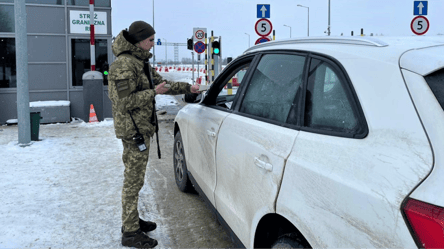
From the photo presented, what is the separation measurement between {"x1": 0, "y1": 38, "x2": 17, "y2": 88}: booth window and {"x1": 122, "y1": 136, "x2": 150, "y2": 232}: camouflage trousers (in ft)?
28.6

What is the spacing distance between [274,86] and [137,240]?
180cm

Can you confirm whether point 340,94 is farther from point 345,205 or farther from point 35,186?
point 35,186

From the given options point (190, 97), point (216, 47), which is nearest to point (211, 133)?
point (190, 97)

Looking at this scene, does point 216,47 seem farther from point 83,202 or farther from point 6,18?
point 83,202

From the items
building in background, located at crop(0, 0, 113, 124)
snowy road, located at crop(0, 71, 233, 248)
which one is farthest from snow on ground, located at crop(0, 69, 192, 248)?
building in background, located at crop(0, 0, 113, 124)

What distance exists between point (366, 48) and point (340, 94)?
248 mm

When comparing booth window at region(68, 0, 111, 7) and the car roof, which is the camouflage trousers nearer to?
the car roof

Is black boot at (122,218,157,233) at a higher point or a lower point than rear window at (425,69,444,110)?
lower

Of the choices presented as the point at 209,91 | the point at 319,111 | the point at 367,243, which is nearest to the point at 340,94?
the point at 319,111

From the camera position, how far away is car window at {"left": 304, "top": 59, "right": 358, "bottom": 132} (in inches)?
70.6

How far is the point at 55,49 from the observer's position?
1079 centimetres

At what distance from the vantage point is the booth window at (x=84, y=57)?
36.4ft

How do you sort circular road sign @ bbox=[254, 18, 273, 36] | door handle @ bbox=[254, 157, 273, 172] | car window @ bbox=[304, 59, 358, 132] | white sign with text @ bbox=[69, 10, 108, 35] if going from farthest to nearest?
circular road sign @ bbox=[254, 18, 273, 36] < white sign with text @ bbox=[69, 10, 108, 35] < door handle @ bbox=[254, 157, 273, 172] < car window @ bbox=[304, 59, 358, 132]

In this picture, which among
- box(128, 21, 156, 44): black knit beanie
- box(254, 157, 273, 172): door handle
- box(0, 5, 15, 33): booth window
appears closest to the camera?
box(254, 157, 273, 172): door handle
